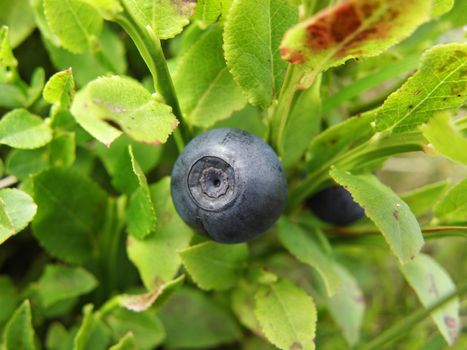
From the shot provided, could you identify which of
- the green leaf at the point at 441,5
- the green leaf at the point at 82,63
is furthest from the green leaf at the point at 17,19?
the green leaf at the point at 441,5

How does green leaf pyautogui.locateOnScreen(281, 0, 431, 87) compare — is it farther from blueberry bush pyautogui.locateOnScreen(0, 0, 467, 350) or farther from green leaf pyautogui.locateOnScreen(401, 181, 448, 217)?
A: green leaf pyautogui.locateOnScreen(401, 181, 448, 217)

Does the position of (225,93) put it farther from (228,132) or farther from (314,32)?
(314,32)

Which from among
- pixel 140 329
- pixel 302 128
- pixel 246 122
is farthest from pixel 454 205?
pixel 140 329

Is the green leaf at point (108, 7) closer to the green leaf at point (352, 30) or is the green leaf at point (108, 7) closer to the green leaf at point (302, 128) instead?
the green leaf at point (352, 30)

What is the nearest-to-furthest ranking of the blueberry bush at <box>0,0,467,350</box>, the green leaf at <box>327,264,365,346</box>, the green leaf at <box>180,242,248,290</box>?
the blueberry bush at <box>0,0,467,350</box>
the green leaf at <box>180,242,248,290</box>
the green leaf at <box>327,264,365,346</box>

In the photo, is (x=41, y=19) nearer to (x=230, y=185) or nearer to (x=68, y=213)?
(x=68, y=213)

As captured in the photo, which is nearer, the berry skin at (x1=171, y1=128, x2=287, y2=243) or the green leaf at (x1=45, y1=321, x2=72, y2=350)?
the berry skin at (x1=171, y1=128, x2=287, y2=243)

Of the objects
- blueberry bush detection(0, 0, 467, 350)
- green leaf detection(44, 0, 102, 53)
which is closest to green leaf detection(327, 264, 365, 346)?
blueberry bush detection(0, 0, 467, 350)
